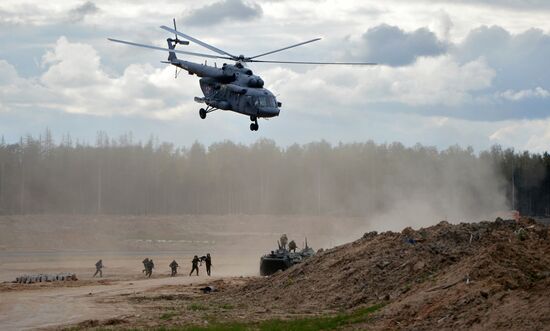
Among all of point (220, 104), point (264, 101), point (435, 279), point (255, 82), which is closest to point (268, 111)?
point (264, 101)

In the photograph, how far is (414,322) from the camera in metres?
26.7

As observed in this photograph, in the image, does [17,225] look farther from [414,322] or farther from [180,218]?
[414,322]

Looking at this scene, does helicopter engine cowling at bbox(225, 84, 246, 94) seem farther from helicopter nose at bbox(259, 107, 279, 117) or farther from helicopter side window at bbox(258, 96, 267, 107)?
helicopter nose at bbox(259, 107, 279, 117)

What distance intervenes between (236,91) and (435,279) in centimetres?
1788

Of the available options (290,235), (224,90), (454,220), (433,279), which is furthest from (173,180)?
(433,279)

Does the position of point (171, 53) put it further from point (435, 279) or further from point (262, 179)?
point (262, 179)

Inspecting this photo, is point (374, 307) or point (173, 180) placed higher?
point (173, 180)

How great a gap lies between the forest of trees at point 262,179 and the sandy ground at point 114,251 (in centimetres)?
1239

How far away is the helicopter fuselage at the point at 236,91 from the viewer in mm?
45562

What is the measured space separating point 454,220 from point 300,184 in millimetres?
44352

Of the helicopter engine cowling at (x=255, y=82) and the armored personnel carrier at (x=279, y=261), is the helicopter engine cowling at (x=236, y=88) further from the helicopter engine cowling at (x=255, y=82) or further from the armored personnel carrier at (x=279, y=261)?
the armored personnel carrier at (x=279, y=261)

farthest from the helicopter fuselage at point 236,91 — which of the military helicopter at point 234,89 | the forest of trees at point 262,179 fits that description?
the forest of trees at point 262,179

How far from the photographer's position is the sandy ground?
3833 centimetres

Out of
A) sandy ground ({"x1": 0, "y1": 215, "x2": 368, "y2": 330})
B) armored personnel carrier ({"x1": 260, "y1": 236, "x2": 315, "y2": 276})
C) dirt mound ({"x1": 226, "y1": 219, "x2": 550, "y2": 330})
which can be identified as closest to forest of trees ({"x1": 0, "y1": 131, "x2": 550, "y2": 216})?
sandy ground ({"x1": 0, "y1": 215, "x2": 368, "y2": 330})
